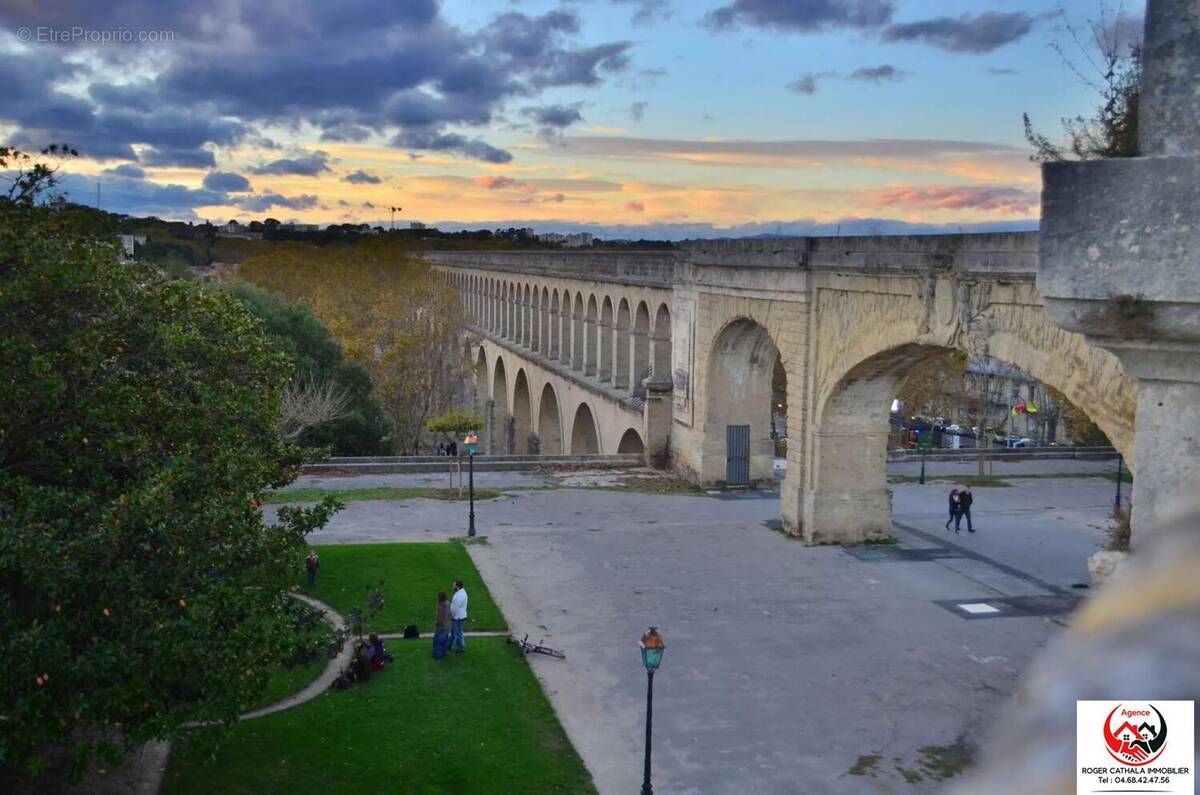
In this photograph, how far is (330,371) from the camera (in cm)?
3619

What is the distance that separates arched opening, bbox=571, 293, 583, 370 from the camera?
43.3 m

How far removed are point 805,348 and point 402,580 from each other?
30.1 ft

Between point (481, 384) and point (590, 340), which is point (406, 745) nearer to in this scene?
point (590, 340)

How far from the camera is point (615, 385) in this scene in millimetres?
37562

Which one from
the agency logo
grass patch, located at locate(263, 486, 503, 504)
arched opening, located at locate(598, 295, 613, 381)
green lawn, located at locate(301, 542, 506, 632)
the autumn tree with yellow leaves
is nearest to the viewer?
the agency logo

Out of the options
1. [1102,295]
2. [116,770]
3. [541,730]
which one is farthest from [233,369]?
[1102,295]

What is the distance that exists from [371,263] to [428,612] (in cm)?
4030

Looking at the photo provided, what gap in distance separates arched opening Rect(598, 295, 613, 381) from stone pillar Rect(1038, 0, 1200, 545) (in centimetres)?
3550

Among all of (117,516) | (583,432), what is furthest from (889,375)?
(583,432)

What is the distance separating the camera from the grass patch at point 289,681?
44.3 ft

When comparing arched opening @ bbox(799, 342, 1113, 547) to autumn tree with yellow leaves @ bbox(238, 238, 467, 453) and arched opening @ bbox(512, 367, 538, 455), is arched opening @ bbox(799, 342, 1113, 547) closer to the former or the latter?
autumn tree with yellow leaves @ bbox(238, 238, 467, 453)

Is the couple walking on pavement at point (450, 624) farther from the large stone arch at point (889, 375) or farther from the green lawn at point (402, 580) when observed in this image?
the large stone arch at point (889, 375)

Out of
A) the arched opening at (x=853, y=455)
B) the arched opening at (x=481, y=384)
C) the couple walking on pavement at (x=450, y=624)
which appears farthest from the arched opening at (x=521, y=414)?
the couple walking on pavement at (x=450, y=624)

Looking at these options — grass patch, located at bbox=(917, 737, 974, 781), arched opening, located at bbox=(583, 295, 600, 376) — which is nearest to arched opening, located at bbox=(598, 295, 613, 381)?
arched opening, located at bbox=(583, 295, 600, 376)
